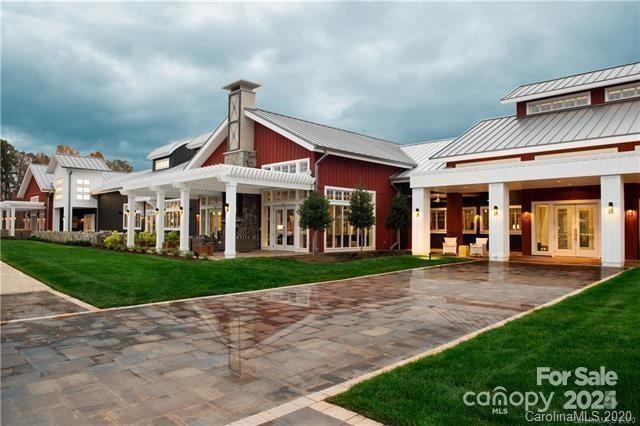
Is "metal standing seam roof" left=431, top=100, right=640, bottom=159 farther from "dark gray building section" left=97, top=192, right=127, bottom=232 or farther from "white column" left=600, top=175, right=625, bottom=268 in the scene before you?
"dark gray building section" left=97, top=192, right=127, bottom=232

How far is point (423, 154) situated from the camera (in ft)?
84.3

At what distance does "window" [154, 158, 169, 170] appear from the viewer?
32.8 meters

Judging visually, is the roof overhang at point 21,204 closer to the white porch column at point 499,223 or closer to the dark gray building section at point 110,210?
the dark gray building section at point 110,210

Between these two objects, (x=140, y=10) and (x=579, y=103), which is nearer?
(x=140, y=10)

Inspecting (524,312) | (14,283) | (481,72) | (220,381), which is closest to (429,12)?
(524,312)

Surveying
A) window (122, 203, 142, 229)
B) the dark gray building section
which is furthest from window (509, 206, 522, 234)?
the dark gray building section

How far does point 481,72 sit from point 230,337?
110ft

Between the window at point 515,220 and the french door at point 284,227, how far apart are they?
433 inches

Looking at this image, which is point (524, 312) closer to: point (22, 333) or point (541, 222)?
point (22, 333)

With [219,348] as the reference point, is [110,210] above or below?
above

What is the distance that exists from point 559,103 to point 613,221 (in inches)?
310

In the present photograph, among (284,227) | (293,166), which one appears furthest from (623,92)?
(284,227)

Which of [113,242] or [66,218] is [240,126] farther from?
[66,218]

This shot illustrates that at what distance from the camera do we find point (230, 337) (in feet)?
19.9
